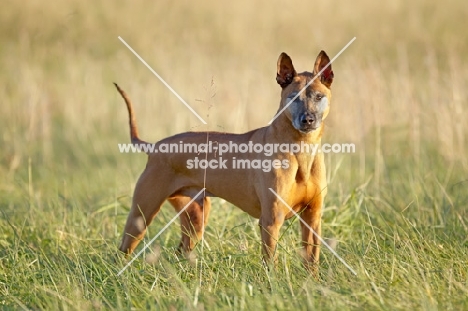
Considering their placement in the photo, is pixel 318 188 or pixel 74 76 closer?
pixel 318 188

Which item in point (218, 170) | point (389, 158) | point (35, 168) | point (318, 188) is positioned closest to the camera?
point (318, 188)

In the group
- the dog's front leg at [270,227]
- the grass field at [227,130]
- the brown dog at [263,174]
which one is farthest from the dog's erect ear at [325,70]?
the dog's front leg at [270,227]

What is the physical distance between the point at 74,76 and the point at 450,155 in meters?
7.43

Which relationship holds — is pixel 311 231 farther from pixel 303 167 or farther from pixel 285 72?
pixel 285 72

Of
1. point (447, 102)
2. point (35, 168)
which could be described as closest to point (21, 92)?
point (35, 168)

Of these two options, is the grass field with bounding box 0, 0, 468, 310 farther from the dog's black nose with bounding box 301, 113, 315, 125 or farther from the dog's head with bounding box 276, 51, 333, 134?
the dog's black nose with bounding box 301, 113, 315, 125

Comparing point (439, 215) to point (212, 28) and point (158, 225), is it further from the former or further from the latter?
point (212, 28)

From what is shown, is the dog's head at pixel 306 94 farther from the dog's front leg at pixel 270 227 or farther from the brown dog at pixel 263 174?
the dog's front leg at pixel 270 227

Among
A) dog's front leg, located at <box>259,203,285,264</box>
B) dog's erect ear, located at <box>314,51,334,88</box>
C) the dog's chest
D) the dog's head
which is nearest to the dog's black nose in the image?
the dog's head

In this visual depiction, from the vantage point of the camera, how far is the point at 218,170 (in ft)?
19.1

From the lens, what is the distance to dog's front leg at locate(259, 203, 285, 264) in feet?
17.1

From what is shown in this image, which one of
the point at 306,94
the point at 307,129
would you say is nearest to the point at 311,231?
the point at 307,129

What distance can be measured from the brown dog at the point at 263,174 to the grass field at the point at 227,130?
191 millimetres

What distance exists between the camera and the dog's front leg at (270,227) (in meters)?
5.20
